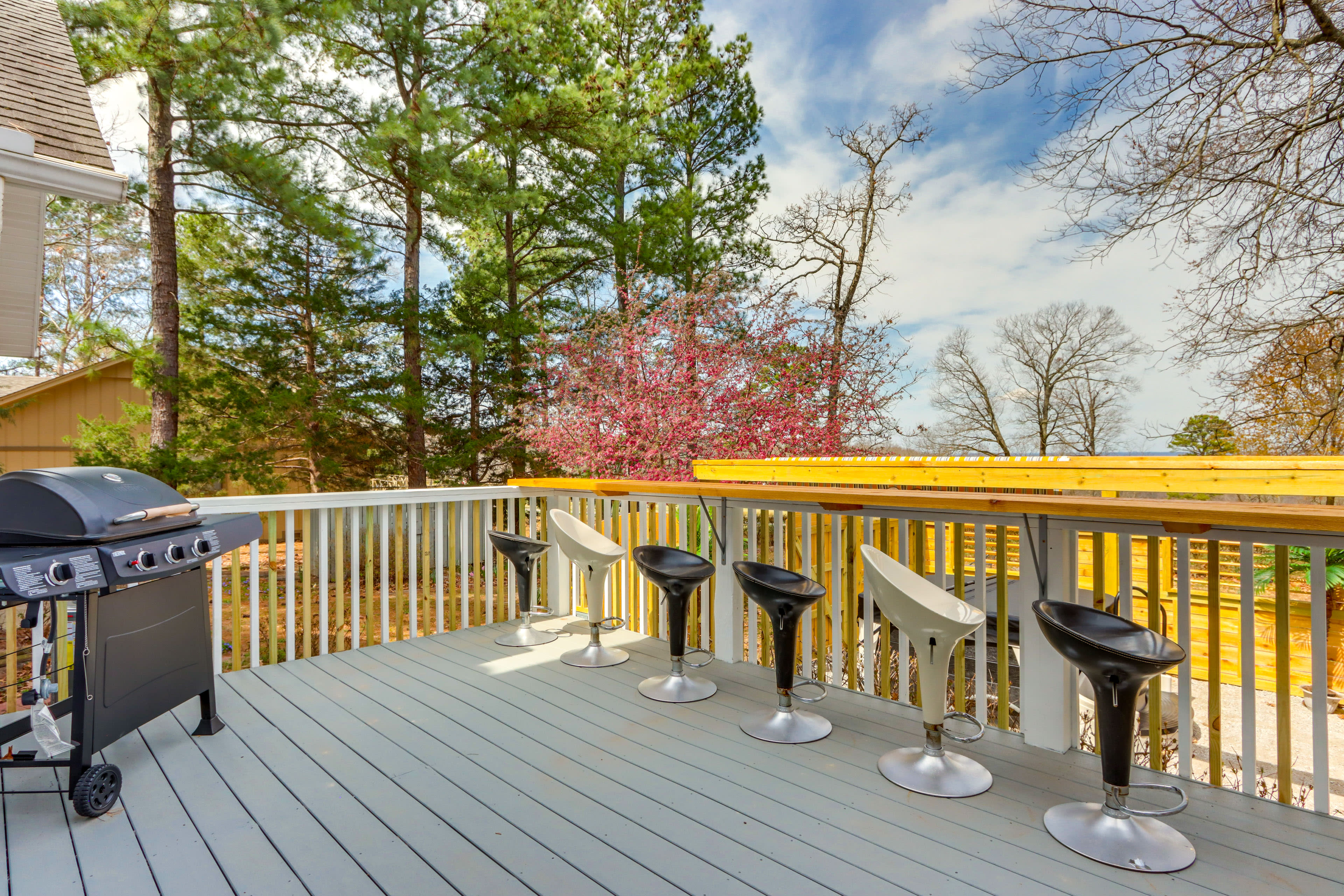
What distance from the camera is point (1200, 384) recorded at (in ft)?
18.8

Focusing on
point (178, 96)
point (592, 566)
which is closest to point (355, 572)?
point (592, 566)

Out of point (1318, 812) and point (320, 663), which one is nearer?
point (1318, 812)

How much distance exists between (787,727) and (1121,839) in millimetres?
1144

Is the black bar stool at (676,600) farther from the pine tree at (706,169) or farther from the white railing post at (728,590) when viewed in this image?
the pine tree at (706,169)

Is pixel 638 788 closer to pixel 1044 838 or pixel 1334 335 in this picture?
pixel 1044 838

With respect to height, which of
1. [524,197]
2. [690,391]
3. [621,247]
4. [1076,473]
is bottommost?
[1076,473]

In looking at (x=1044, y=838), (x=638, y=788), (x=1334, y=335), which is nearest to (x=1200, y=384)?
(x=1334, y=335)

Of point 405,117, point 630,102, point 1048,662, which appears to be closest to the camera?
point 1048,662

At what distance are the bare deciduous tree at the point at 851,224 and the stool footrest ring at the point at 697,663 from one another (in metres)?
7.42

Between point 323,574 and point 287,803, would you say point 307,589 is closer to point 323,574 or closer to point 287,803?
point 323,574

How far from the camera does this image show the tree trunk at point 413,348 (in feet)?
27.5

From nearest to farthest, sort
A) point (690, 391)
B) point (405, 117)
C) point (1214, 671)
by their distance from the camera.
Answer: point (1214, 671) < point (690, 391) < point (405, 117)

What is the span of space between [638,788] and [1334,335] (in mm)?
6282

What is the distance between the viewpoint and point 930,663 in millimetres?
2189
